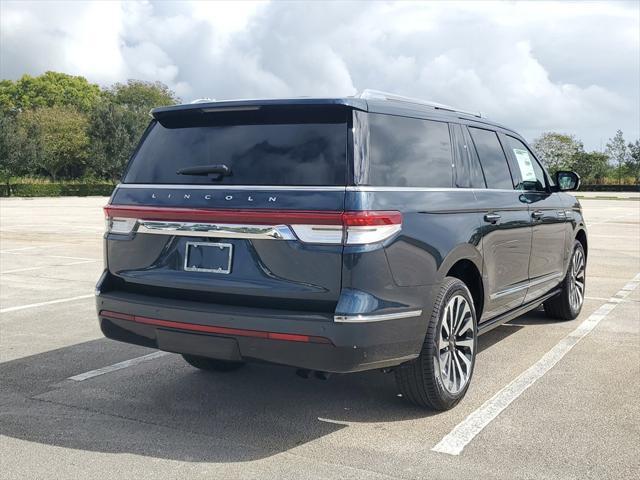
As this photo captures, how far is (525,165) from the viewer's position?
611 cm

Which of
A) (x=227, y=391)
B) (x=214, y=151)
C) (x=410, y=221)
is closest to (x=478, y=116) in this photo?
(x=410, y=221)

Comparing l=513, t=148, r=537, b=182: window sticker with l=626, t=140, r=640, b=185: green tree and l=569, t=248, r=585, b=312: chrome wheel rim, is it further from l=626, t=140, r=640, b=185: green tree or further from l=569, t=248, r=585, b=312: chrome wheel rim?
l=626, t=140, r=640, b=185: green tree

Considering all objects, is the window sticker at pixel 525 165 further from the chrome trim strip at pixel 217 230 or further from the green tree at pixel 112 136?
the green tree at pixel 112 136

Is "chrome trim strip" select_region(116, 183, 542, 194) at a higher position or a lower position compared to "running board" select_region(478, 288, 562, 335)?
higher

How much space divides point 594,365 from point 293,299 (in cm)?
296

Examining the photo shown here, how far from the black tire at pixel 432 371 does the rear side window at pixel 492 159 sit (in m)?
1.18

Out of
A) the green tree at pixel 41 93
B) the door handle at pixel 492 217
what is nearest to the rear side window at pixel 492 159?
the door handle at pixel 492 217

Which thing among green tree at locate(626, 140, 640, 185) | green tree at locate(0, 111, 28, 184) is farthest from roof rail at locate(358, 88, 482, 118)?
green tree at locate(626, 140, 640, 185)

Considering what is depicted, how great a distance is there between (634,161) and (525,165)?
73.3 metres

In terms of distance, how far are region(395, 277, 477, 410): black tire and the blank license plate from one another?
4.04ft

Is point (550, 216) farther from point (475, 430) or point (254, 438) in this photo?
point (254, 438)

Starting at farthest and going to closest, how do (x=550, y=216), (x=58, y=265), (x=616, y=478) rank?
1. (x=58, y=265)
2. (x=550, y=216)
3. (x=616, y=478)

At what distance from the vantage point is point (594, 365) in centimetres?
547

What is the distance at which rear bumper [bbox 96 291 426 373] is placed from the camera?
3605 millimetres
